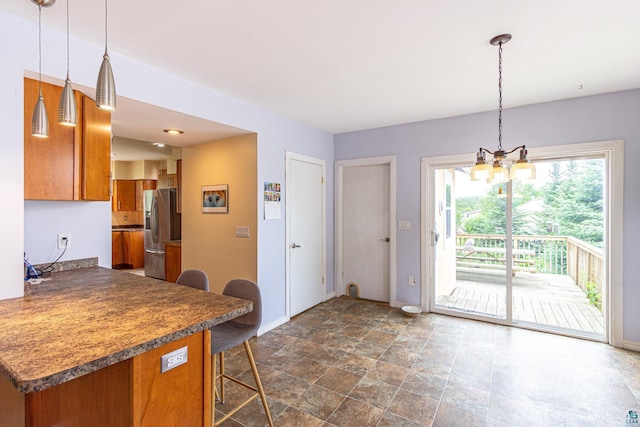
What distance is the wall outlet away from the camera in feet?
8.09

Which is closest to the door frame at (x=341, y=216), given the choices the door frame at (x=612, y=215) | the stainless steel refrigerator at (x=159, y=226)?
the door frame at (x=612, y=215)

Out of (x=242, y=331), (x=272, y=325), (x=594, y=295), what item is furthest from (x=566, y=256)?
(x=242, y=331)

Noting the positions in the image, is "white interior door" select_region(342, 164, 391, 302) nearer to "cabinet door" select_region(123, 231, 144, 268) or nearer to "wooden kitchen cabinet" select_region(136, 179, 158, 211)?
"cabinet door" select_region(123, 231, 144, 268)

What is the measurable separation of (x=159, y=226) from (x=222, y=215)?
2.62 m

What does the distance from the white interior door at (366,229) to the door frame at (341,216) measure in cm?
6

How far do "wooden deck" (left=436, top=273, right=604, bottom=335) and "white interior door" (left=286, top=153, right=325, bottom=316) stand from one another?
1.81 metres

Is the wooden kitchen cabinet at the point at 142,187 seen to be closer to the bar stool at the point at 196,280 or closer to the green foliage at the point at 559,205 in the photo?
the bar stool at the point at 196,280

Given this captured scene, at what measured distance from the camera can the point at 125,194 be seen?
23.8ft

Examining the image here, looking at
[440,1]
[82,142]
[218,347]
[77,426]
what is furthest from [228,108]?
[77,426]

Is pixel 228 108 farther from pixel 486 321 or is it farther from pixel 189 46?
pixel 486 321

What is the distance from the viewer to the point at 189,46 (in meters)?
2.17

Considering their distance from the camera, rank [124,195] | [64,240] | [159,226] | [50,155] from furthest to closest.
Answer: [124,195], [159,226], [64,240], [50,155]

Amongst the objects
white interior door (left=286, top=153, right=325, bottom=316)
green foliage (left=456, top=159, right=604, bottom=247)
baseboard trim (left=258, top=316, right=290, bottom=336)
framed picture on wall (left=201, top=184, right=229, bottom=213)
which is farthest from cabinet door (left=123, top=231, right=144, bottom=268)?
green foliage (left=456, top=159, right=604, bottom=247)

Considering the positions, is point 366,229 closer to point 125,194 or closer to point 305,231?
point 305,231
